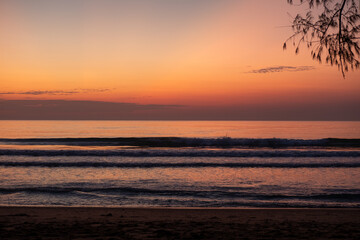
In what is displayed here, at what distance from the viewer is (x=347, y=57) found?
5.18 m

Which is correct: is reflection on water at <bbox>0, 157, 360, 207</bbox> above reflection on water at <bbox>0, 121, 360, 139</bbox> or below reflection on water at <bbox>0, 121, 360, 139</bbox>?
below

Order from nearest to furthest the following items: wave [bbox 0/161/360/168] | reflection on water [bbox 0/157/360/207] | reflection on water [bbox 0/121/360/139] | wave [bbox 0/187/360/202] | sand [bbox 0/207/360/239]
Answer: sand [bbox 0/207/360/239] → reflection on water [bbox 0/157/360/207] → wave [bbox 0/187/360/202] → wave [bbox 0/161/360/168] → reflection on water [bbox 0/121/360/139]

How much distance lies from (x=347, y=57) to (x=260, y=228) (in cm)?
397

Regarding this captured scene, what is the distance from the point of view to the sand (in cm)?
649

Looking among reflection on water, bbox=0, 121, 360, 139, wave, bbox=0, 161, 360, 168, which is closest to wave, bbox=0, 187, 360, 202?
wave, bbox=0, 161, 360, 168

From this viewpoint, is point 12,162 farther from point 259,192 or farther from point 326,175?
point 326,175

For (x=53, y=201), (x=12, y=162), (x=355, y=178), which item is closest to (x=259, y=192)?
(x=355, y=178)

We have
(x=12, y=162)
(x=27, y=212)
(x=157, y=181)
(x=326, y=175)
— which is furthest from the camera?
(x=12, y=162)

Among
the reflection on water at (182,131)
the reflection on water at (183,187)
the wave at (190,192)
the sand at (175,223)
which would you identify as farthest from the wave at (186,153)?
the reflection on water at (182,131)

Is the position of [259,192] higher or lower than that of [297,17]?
lower

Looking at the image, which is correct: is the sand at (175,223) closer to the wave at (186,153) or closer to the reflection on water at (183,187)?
the reflection on water at (183,187)

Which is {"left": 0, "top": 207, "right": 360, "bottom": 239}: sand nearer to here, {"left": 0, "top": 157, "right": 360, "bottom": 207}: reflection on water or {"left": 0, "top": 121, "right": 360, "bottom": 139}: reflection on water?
{"left": 0, "top": 157, "right": 360, "bottom": 207}: reflection on water

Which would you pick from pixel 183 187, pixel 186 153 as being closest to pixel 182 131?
pixel 186 153

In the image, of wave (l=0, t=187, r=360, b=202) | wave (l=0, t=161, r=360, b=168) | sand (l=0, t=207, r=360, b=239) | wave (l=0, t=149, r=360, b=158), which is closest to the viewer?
sand (l=0, t=207, r=360, b=239)
